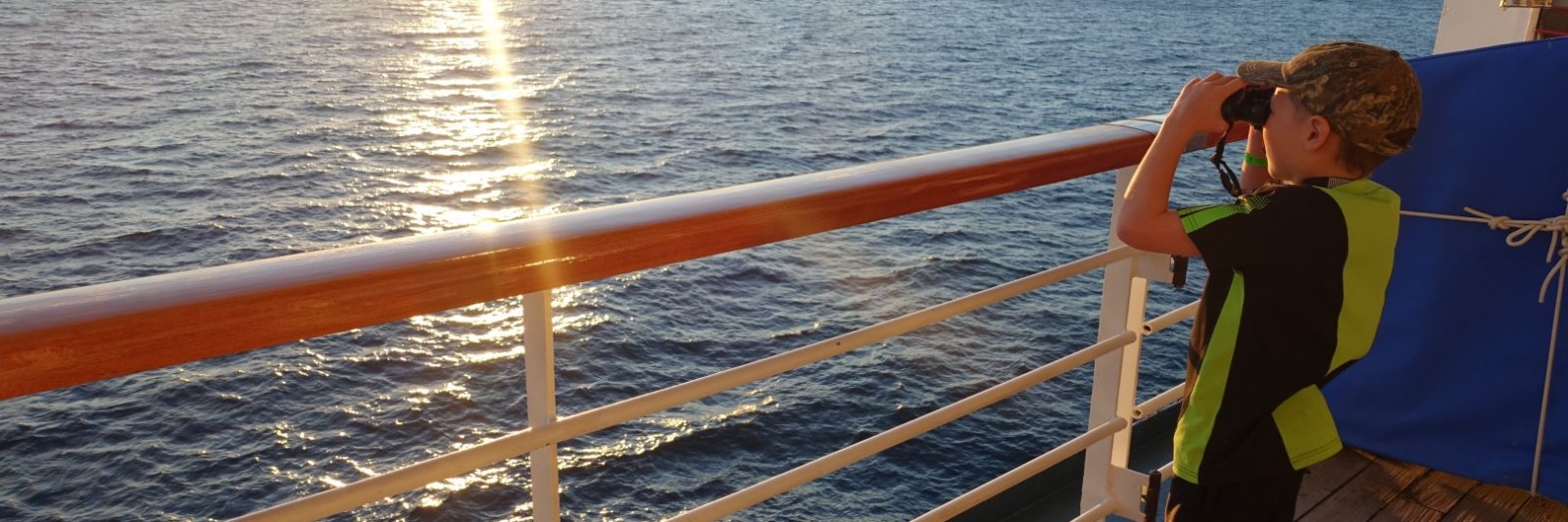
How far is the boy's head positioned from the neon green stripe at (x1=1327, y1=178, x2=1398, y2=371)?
45 millimetres

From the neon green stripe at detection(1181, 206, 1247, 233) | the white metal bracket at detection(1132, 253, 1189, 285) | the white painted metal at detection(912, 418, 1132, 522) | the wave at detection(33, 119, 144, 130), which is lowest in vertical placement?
the wave at detection(33, 119, 144, 130)

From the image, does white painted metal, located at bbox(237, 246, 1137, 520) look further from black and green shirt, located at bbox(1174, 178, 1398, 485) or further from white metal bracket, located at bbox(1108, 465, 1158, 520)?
white metal bracket, located at bbox(1108, 465, 1158, 520)

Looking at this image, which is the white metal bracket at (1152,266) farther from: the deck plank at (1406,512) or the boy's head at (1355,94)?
the deck plank at (1406,512)

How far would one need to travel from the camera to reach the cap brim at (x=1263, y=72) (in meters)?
1.41

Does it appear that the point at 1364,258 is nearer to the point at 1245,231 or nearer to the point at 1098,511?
the point at 1245,231

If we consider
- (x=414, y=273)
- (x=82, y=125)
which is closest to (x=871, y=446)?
(x=414, y=273)

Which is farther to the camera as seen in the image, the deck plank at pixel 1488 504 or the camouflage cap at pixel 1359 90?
the deck plank at pixel 1488 504

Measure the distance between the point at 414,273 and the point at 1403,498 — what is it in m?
2.16

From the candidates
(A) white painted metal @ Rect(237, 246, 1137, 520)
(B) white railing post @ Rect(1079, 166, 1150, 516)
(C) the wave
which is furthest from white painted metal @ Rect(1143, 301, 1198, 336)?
(C) the wave

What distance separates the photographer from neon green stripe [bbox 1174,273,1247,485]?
1477 millimetres

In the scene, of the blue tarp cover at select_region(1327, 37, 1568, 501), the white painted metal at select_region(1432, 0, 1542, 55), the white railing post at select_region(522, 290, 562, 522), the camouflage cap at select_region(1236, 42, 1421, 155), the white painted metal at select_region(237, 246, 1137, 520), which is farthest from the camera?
the white painted metal at select_region(1432, 0, 1542, 55)

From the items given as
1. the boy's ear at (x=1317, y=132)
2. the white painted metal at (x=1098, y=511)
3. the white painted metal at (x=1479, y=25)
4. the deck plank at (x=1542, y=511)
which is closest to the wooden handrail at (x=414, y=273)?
the boy's ear at (x=1317, y=132)

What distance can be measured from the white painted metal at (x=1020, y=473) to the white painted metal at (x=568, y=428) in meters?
0.28

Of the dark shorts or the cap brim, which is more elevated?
the cap brim
